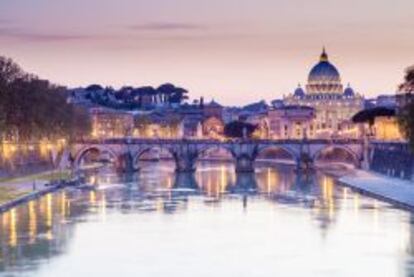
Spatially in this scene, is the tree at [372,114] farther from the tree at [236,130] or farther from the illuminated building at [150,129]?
the illuminated building at [150,129]

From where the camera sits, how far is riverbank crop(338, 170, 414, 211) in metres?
64.7

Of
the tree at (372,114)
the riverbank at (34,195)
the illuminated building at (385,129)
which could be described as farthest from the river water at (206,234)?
the tree at (372,114)

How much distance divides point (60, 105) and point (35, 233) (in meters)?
44.6

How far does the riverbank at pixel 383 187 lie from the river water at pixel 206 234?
137 centimetres

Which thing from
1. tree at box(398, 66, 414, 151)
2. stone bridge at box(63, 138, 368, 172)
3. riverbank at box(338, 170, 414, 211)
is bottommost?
riverbank at box(338, 170, 414, 211)

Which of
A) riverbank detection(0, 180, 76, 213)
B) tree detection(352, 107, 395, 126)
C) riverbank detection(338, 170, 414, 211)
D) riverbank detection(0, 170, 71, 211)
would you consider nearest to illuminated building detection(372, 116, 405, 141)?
tree detection(352, 107, 395, 126)

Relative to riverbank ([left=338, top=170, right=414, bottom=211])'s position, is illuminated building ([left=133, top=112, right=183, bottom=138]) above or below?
above

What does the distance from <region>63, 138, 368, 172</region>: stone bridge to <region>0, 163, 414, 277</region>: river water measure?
33.3 meters

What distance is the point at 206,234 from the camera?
1984 inches

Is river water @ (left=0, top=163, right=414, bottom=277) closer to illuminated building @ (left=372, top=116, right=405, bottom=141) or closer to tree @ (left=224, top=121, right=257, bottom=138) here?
illuminated building @ (left=372, top=116, right=405, bottom=141)

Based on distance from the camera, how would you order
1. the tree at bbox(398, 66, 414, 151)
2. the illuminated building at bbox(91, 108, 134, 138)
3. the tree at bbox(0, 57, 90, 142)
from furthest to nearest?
the illuminated building at bbox(91, 108, 134, 138)
the tree at bbox(0, 57, 90, 142)
the tree at bbox(398, 66, 414, 151)

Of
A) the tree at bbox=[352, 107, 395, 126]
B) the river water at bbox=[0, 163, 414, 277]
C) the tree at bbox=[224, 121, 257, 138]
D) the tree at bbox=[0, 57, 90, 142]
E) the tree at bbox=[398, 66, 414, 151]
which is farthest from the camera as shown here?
the tree at bbox=[224, 121, 257, 138]

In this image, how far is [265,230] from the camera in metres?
52.1

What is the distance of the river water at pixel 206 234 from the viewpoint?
4022 centimetres
